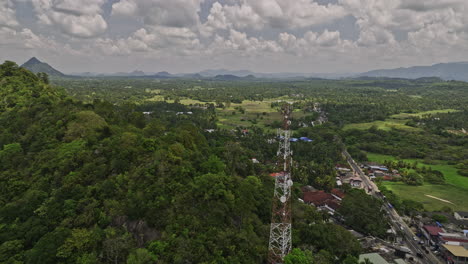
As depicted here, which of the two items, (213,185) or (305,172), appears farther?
(305,172)

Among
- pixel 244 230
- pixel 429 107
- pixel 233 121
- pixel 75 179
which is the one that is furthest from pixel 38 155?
pixel 429 107

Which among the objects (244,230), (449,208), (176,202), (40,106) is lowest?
(449,208)

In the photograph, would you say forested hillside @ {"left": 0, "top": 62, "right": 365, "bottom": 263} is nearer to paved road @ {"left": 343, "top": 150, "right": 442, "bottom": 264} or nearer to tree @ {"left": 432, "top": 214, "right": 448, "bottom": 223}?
paved road @ {"left": 343, "top": 150, "right": 442, "bottom": 264}

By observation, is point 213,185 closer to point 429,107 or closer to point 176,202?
point 176,202

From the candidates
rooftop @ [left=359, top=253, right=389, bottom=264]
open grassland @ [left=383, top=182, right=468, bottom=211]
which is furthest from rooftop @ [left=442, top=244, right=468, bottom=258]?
open grassland @ [left=383, top=182, right=468, bottom=211]

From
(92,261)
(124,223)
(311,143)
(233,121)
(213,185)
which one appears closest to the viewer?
(92,261)

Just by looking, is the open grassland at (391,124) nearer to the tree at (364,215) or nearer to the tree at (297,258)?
the tree at (364,215)

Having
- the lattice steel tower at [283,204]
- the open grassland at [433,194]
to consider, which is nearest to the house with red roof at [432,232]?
the open grassland at [433,194]
